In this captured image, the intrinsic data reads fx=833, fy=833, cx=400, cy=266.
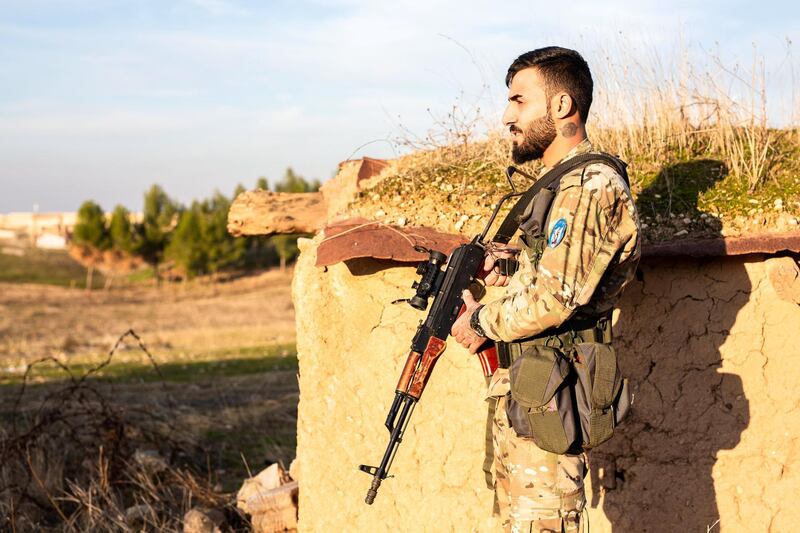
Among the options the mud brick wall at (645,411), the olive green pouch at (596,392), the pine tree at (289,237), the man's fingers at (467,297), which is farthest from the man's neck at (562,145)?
the pine tree at (289,237)

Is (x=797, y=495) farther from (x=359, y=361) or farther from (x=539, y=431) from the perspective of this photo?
(x=359, y=361)

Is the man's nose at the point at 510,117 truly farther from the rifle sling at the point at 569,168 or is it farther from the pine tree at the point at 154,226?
the pine tree at the point at 154,226

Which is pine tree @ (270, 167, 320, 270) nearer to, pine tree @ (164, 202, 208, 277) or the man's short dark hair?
pine tree @ (164, 202, 208, 277)

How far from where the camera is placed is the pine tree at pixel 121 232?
5487cm

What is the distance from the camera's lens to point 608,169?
9.11 ft

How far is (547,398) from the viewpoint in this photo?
8.88 ft

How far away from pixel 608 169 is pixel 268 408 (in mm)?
7342

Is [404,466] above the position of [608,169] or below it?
below

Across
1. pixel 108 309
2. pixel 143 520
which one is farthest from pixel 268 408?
pixel 108 309

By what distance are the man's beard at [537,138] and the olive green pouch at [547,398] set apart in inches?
28.9

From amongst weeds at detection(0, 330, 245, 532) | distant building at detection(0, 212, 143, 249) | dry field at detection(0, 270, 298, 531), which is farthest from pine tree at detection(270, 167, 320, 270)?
weeds at detection(0, 330, 245, 532)

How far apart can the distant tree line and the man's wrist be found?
47.1 metres

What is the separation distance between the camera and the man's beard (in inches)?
116

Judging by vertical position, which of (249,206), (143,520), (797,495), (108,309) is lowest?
A: (108,309)
